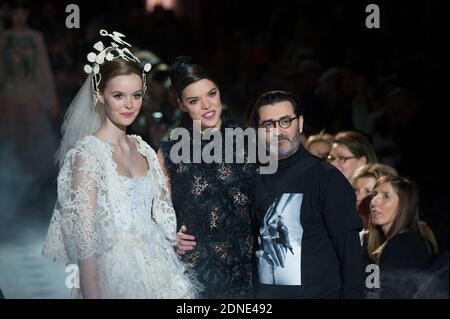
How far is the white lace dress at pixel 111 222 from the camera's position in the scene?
4.45 metres

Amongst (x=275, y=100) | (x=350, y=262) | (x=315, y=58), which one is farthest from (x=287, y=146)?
(x=315, y=58)

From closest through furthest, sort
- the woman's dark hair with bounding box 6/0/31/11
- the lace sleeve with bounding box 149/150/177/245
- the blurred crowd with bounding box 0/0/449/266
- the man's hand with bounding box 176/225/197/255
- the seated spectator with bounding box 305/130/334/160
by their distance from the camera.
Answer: the lace sleeve with bounding box 149/150/177/245 → the man's hand with bounding box 176/225/197/255 → the seated spectator with bounding box 305/130/334/160 → the blurred crowd with bounding box 0/0/449/266 → the woman's dark hair with bounding box 6/0/31/11

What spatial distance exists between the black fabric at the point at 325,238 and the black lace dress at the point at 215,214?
9.2 inches

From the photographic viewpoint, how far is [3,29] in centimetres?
957

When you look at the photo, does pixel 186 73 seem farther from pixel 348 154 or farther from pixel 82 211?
pixel 348 154

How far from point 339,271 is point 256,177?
0.52 meters

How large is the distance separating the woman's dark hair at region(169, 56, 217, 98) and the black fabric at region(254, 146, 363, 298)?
1.97ft

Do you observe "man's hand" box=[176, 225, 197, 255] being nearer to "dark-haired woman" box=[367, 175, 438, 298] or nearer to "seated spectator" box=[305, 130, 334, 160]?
"dark-haired woman" box=[367, 175, 438, 298]

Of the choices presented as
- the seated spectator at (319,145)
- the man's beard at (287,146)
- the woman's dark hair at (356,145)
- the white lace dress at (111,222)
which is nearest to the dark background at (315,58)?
the seated spectator at (319,145)

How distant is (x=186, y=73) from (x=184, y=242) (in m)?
0.70

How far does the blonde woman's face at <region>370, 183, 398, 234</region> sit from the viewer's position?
5.90 meters

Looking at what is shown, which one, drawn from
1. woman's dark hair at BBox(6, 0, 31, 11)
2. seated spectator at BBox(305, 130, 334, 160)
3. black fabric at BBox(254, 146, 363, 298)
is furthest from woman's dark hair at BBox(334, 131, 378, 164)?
woman's dark hair at BBox(6, 0, 31, 11)
